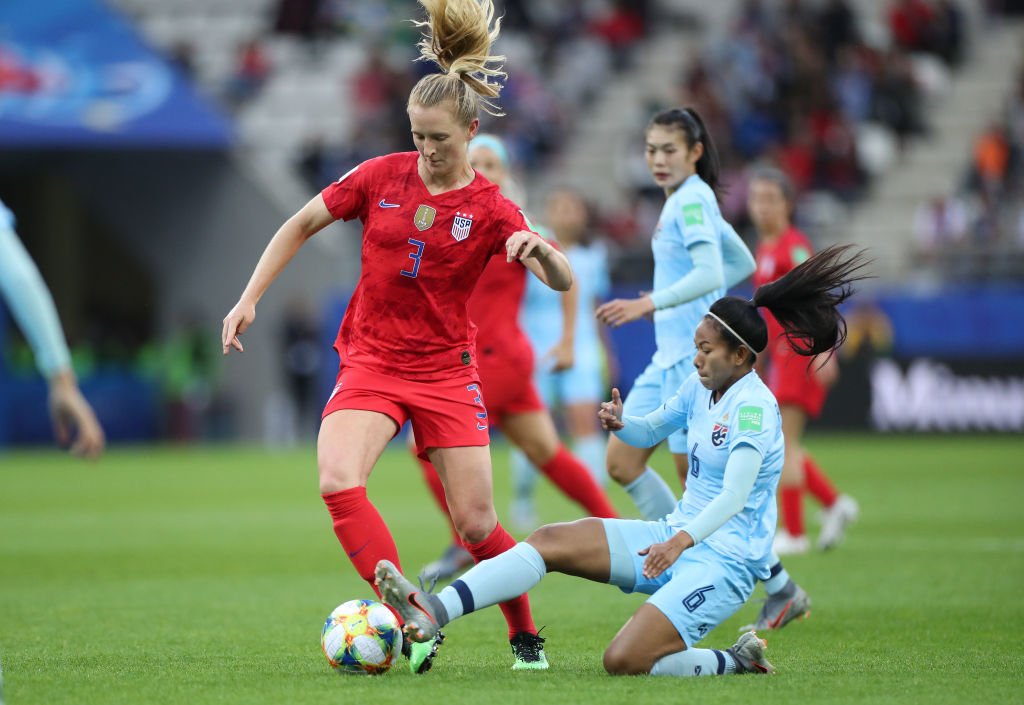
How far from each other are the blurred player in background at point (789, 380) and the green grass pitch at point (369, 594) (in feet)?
1.12

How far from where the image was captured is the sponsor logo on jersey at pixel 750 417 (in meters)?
5.97

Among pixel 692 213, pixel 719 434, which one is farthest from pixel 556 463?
pixel 719 434

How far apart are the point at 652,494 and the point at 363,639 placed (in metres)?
2.55

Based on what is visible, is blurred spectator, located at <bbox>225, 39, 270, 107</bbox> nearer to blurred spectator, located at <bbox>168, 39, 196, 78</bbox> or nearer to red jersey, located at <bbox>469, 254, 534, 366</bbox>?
blurred spectator, located at <bbox>168, 39, 196, 78</bbox>

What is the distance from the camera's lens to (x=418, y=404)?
20.8 ft

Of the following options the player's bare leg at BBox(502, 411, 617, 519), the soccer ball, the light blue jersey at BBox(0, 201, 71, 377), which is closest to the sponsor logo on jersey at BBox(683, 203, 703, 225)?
the player's bare leg at BBox(502, 411, 617, 519)

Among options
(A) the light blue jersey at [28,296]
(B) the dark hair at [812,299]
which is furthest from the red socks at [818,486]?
(A) the light blue jersey at [28,296]

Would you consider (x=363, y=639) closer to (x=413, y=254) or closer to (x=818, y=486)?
(x=413, y=254)

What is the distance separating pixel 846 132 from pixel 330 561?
16.9 metres

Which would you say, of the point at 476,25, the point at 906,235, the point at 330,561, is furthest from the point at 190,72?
the point at 476,25

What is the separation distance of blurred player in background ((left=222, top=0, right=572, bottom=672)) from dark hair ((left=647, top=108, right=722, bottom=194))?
5.54ft

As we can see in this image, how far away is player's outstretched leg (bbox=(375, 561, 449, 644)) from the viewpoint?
18.2 feet

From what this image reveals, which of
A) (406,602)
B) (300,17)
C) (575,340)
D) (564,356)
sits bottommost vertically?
(406,602)

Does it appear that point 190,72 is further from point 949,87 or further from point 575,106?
point 949,87
